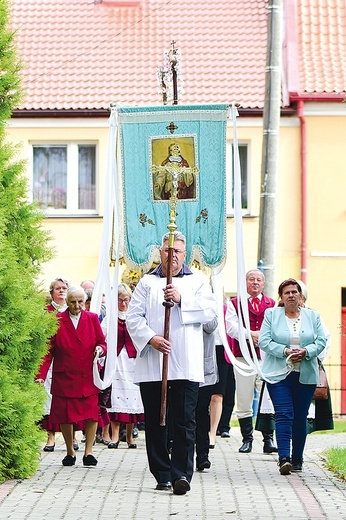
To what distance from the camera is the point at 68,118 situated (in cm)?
2870

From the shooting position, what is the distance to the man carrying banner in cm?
1091

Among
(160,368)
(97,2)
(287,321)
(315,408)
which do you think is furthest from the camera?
(97,2)

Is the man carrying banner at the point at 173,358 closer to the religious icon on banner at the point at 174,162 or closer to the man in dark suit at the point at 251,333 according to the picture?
the religious icon on banner at the point at 174,162

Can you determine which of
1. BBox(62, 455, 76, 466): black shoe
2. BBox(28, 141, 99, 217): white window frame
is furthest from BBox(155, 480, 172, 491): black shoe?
BBox(28, 141, 99, 217): white window frame

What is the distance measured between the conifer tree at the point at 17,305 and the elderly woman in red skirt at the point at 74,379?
88cm

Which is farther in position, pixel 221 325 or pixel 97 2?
pixel 97 2

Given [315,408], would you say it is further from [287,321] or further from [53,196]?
[53,196]

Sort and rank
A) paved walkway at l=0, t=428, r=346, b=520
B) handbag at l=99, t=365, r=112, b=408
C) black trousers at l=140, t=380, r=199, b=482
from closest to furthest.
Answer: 1. paved walkway at l=0, t=428, r=346, b=520
2. black trousers at l=140, t=380, r=199, b=482
3. handbag at l=99, t=365, r=112, b=408

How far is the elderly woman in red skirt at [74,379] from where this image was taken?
1301 centimetres

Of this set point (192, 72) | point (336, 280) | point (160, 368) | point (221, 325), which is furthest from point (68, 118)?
point (160, 368)

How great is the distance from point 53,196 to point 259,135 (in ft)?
15.4

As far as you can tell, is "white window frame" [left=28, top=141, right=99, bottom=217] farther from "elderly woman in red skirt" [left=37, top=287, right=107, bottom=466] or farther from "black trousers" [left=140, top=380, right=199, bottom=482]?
"black trousers" [left=140, top=380, right=199, bottom=482]

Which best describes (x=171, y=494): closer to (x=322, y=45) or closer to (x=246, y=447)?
(x=246, y=447)

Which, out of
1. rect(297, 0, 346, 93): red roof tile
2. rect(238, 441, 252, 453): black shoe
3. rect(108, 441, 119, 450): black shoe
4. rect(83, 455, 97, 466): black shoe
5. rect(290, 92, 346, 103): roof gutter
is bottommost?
rect(108, 441, 119, 450): black shoe
